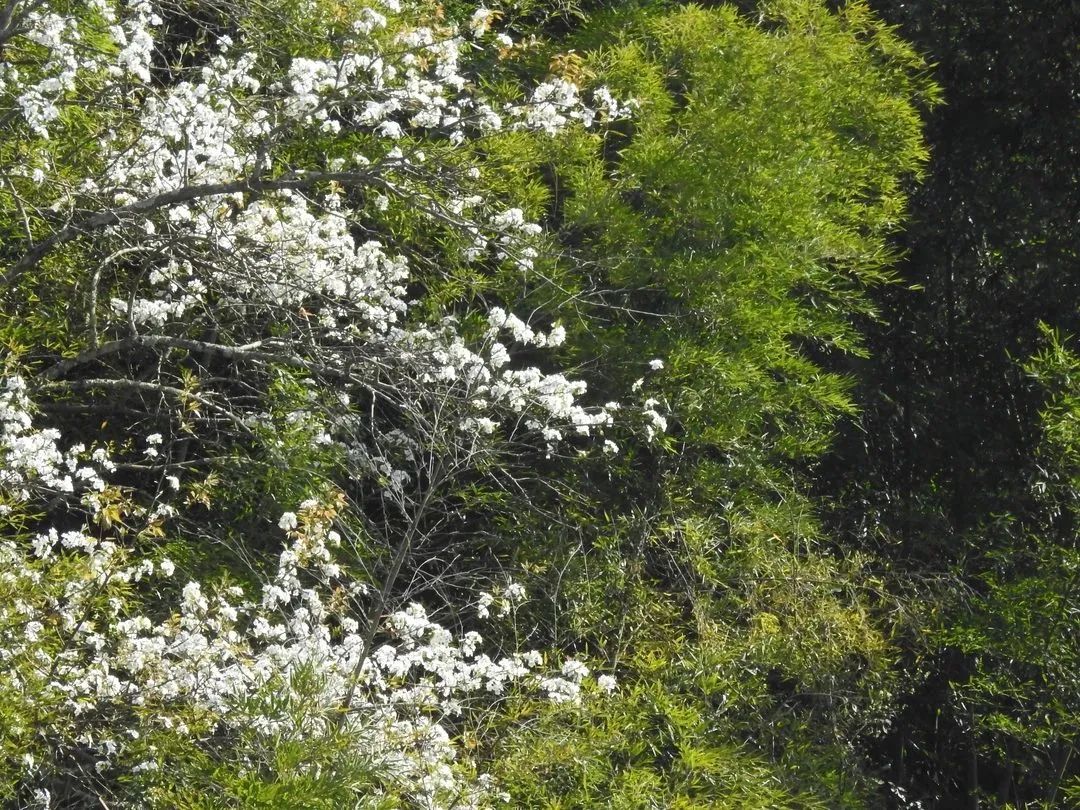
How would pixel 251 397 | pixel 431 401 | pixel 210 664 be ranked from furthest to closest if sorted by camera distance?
pixel 251 397 → pixel 431 401 → pixel 210 664

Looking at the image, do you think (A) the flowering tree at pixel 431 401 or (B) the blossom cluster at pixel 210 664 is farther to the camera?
(A) the flowering tree at pixel 431 401

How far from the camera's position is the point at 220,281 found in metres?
4.62

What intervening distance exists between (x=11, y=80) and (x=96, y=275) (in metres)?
0.69

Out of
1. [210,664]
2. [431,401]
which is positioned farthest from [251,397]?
[210,664]

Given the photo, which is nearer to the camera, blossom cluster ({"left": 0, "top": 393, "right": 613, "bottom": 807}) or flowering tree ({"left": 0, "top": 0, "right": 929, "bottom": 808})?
blossom cluster ({"left": 0, "top": 393, "right": 613, "bottom": 807})

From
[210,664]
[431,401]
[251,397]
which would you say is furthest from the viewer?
[251,397]

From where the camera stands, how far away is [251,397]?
4.96 meters

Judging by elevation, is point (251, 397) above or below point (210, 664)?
above

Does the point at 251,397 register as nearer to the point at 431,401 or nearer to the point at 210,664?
the point at 431,401

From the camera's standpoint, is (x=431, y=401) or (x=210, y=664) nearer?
(x=210, y=664)

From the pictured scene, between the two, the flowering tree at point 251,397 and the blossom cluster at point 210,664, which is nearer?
the blossom cluster at point 210,664

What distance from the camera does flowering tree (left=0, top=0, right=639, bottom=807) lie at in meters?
4.01

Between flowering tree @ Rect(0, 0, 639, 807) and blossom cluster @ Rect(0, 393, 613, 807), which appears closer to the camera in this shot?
blossom cluster @ Rect(0, 393, 613, 807)

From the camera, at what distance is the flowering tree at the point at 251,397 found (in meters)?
4.01
